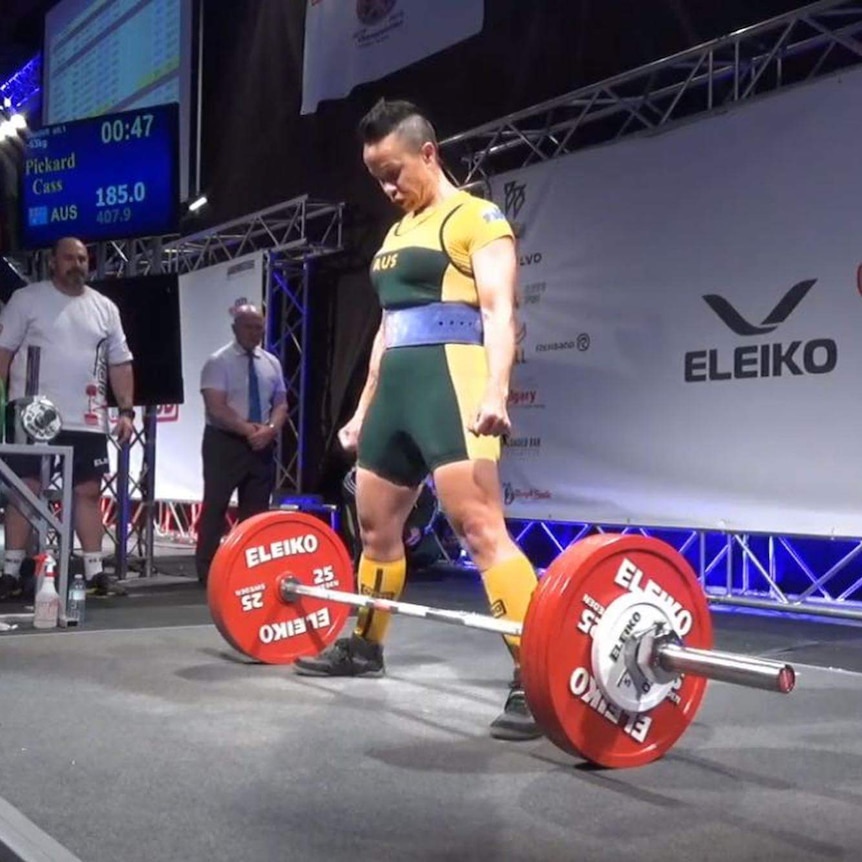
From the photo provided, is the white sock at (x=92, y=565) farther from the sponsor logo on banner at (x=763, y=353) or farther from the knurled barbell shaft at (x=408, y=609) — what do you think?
the sponsor logo on banner at (x=763, y=353)

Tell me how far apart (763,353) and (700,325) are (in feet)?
1.08

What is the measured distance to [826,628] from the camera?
4066 mm

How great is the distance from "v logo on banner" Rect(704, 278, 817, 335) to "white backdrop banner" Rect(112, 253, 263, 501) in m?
3.62

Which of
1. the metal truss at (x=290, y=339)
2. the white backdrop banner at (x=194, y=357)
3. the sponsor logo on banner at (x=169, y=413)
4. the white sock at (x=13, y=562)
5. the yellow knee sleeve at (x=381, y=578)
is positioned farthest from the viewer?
the sponsor logo on banner at (x=169, y=413)

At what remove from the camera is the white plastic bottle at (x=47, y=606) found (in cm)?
368

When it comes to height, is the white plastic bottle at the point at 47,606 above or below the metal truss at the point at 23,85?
below

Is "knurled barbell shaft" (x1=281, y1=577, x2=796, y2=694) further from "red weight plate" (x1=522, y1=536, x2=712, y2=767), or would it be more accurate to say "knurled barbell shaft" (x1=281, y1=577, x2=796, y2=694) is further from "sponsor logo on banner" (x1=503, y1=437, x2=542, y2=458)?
"sponsor logo on banner" (x1=503, y1=437, x2=542, y2=458)

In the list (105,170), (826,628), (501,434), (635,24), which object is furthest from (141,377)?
(501,434)

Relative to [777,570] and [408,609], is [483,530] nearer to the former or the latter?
[408,609]

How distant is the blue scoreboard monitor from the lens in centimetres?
581

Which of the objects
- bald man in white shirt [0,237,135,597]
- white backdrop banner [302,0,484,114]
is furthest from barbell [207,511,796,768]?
white backdrop banner [302,0,484,114]

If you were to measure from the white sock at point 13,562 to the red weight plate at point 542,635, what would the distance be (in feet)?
9.68

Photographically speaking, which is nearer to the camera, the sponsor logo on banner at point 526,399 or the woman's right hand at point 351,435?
the woman's right hand at point 351,435

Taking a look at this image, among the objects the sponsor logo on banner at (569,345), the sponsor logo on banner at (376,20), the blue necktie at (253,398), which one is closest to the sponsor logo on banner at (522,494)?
the sponsor logo on banner at (569,345)
